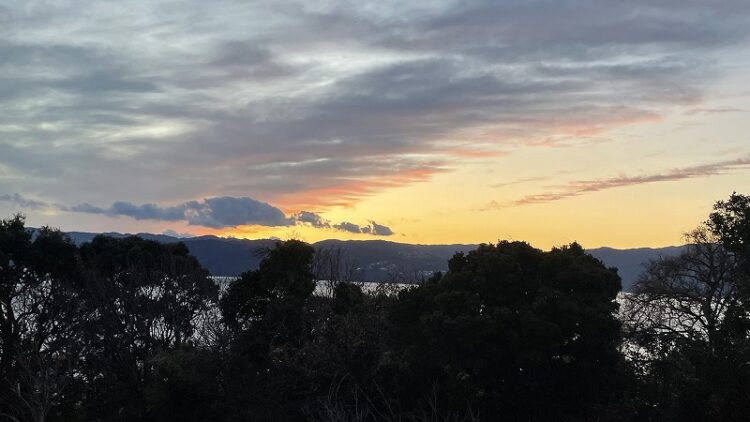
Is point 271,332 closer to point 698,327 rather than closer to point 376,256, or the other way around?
point 698,327

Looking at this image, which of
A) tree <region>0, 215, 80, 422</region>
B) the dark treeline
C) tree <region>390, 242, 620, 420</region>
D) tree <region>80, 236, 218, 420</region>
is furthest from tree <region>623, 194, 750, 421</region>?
tree <region>0, 215, 80, 422</region>

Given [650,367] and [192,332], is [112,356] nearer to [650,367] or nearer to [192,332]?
[192,332]

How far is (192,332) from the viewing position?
131 feet

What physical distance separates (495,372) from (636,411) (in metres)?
6.51

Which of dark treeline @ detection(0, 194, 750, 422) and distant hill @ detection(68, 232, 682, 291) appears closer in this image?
dark treeline @ detection(0, 194, 750, 422)

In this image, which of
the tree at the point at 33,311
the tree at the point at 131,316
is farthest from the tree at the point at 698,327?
the tree at the point at 33,311

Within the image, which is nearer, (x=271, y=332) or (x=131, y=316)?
(x=271, y=332)

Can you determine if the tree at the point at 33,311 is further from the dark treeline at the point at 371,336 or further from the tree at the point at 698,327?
the tree at the point at 698,327

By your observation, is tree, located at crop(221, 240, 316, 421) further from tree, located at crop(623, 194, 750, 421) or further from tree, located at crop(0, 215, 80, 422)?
tree, located at crop(623, 194, 750, 421)

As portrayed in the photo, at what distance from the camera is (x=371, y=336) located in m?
32.1

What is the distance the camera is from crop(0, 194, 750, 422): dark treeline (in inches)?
1019

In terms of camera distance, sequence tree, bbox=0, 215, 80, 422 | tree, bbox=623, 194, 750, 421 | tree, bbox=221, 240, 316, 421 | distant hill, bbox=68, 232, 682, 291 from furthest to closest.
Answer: distant hill, bbox=68, 232, 682, 291 < tree, bbox=0, 215, 80, 422 < tree, bbox=221, 240, 316, 421 < tree, bbox=623, 194, 750, 421

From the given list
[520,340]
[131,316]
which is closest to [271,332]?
[131,316]

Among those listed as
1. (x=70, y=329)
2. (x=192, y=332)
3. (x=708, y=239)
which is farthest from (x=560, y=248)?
(x=70, y=329)
